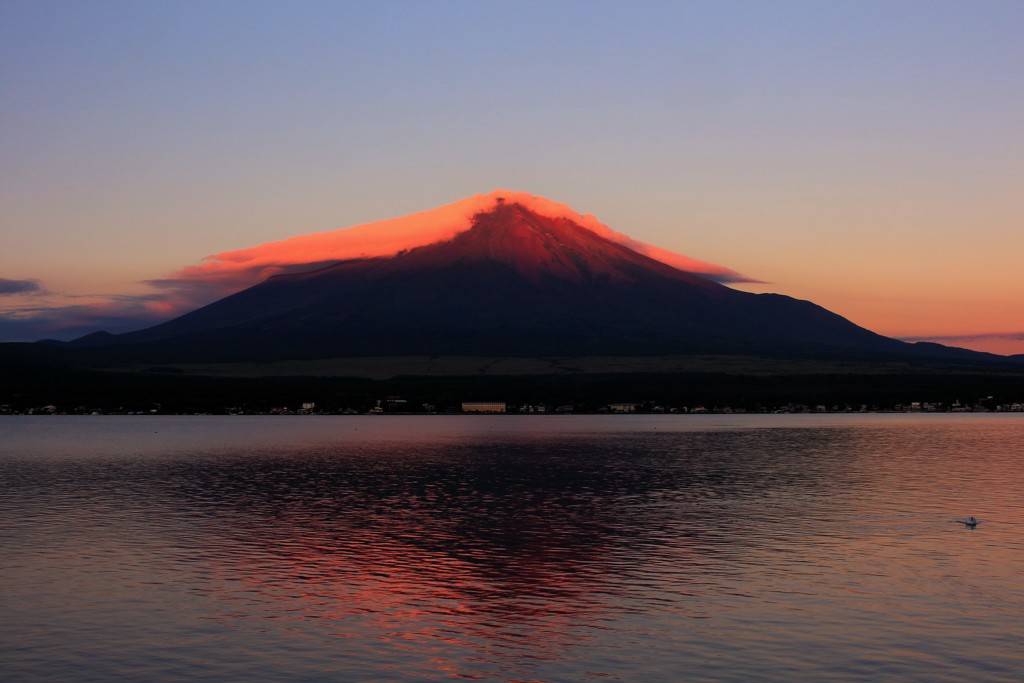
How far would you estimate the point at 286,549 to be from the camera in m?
44.1

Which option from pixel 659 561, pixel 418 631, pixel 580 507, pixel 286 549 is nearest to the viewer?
pixel 418 631

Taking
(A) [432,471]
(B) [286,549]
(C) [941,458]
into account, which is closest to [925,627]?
(B) [286,549]

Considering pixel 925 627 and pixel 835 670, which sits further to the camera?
pixel 925 627

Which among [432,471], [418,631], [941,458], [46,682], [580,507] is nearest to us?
[46,682]

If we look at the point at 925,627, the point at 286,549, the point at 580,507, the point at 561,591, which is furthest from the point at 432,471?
the point at 925,627

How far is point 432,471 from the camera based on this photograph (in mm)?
88125

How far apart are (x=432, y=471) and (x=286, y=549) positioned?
44130 millimetres

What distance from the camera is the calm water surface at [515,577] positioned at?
86.7ft

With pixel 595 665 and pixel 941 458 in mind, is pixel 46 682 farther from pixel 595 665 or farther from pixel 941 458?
pixel 941 458

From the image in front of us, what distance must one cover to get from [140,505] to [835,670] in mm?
45700

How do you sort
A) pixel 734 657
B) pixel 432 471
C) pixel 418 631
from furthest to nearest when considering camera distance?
pixel 432 471 → pixel 418 631 → pixel 734 657

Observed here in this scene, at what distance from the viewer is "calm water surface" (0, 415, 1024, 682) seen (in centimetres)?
2642

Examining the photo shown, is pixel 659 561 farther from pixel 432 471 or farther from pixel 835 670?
pixel 432 471

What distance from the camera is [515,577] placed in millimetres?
37594
